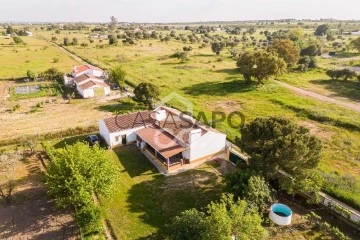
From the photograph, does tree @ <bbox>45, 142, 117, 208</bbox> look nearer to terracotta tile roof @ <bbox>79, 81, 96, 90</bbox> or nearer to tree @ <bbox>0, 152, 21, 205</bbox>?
tree @ <bbox>0, 152, 21, 205</bbox>

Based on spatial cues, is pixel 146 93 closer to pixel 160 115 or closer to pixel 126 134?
pixel 160 115

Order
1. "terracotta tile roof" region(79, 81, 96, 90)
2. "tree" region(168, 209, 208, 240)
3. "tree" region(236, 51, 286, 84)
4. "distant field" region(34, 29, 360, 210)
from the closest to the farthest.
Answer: "tree" region(168, 209, 208, 240)
"distant field" region(34, 29, 360, 210)
"terracotta tile roof" region(79, 81, 96, 90)
"tree" region(236, 51, 286, 84)

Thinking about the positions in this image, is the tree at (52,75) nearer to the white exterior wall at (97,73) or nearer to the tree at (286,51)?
the white exterior wall at (97,73)

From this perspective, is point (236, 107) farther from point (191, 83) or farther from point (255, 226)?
point (255, 226)

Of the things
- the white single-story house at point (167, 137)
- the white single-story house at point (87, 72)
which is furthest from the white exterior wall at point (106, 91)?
the white single-story house at point (167, 137)

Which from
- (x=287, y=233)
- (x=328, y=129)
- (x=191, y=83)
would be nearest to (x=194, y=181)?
(x=287, y=233)

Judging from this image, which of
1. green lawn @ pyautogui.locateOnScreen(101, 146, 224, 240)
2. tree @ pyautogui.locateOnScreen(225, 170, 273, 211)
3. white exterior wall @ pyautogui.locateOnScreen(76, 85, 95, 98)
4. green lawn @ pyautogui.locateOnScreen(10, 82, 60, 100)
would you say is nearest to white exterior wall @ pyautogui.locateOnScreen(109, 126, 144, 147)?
green lawn @ pyautogui.locateOnScreen(101, 146, 224, 240)

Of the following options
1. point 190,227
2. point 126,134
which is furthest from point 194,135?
point 190,227
